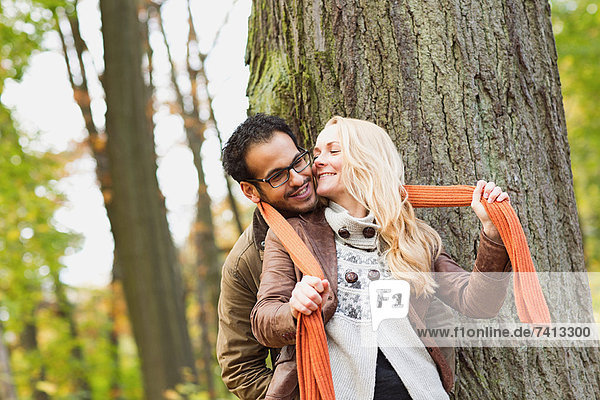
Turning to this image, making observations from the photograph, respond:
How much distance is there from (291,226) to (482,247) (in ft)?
2.34

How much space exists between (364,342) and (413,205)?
0.64m

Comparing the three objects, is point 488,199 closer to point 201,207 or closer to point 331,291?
point 331,291

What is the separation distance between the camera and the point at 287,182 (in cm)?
238

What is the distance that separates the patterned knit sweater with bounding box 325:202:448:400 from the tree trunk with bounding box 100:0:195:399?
6147mm

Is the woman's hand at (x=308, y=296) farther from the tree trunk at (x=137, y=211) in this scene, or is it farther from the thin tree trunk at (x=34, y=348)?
the thin tree trunk at (x=34, y=348)

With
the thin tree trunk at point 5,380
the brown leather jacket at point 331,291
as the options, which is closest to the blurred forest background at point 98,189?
the thin tree trunk at point 5,380

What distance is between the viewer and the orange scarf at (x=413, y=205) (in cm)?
200

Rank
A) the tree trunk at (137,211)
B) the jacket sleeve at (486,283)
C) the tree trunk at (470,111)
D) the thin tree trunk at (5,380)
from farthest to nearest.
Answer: the thin tree trunk at (5,380) < the tree trunk at (137,211) < the tree trunk at (470,111) < the jacket sleeve at (486,283)

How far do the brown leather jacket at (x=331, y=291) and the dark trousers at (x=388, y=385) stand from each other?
198mm

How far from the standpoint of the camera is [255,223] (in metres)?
2.56

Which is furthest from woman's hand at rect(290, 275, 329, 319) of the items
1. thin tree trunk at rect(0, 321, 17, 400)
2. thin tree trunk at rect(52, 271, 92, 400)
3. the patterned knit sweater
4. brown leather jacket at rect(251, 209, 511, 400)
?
thin tree trunk at rect(52, 271, 92, 400)

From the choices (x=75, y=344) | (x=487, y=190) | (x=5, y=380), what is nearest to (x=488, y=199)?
(x=487, y=190)

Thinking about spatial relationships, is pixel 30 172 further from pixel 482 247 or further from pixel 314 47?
pixel 482 247

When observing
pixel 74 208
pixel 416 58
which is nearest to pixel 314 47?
pixel 416 58
